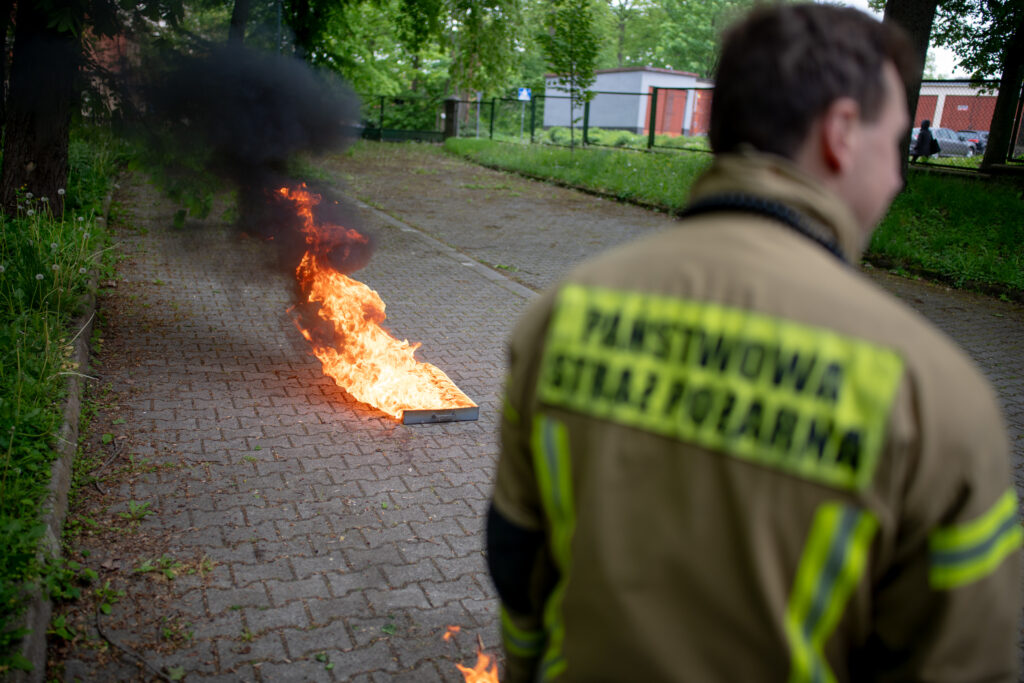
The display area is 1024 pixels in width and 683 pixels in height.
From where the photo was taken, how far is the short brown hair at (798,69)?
1.29 m

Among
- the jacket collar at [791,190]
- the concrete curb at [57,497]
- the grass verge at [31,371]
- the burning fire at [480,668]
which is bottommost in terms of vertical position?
the burning fire at [480,668]

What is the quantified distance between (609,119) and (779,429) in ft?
122

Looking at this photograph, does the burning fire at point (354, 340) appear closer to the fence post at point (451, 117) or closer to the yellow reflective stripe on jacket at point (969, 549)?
the yellow reflective stripe on jacket at point (969, 549)

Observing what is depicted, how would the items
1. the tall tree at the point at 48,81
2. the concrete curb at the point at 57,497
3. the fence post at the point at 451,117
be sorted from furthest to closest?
the fence post at the point at 451,117
the tall tree at the point at 48,81
the concrete curb at the point at 57,497

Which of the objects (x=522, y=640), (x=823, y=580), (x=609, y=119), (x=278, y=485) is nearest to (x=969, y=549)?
(x=823, y=580)

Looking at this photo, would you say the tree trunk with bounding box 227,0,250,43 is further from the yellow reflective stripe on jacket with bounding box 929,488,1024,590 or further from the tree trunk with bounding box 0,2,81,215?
the yellow reflective stripe on jacket with bounding box 929,488,1024,590

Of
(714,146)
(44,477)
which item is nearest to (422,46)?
(44,477)

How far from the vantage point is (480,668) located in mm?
3312

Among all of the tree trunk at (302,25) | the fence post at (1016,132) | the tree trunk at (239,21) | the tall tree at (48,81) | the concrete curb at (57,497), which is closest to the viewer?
the concrete curb at (57,497)

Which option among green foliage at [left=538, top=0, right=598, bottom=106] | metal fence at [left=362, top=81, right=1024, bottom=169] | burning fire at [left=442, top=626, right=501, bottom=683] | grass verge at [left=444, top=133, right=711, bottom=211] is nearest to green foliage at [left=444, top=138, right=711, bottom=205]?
grass verge at [left=444, top=133, right=711, bottom=211]

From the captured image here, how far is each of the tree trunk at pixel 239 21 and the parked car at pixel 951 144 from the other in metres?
26.2

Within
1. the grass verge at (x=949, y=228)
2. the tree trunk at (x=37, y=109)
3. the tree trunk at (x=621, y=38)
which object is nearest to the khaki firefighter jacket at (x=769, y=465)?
the grass verge at (x=949, y=228)

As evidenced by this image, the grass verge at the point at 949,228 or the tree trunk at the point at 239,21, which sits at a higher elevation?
the tree trunk at the point at 239,21

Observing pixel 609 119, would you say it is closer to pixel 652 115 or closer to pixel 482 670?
pixel 652 115
